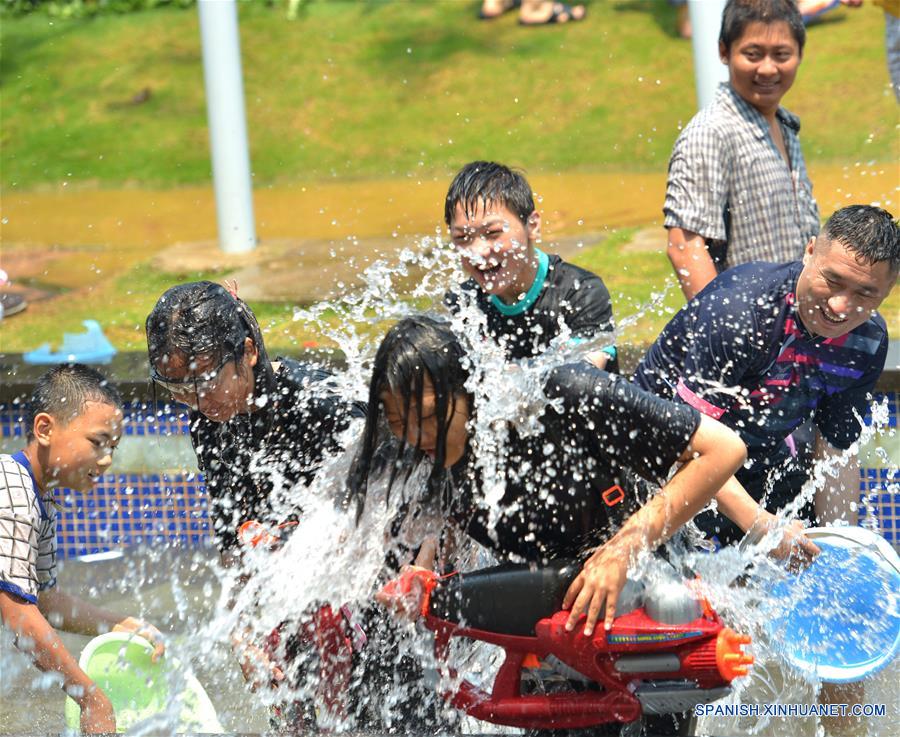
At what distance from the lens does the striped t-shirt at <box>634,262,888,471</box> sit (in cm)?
321

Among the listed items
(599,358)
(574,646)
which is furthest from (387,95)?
(574,646)

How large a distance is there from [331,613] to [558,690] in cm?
61

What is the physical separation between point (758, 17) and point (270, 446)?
212cm

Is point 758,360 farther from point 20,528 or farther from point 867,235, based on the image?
point 20,528

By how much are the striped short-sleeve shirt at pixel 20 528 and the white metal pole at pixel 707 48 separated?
367 centimetres

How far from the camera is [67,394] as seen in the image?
131 inches

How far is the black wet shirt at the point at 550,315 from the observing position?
137 inches

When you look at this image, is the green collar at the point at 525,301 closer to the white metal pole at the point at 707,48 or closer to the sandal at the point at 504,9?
the white metal pole at the point at 707,48

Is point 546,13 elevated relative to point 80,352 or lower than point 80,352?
elevated

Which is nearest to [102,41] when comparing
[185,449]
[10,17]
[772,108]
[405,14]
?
[10,17]

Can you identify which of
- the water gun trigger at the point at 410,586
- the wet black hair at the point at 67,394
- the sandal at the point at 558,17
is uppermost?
the sandal at the point at 558,17

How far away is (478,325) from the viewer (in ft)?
11.3

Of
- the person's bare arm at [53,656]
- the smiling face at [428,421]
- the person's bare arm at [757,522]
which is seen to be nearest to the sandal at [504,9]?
the person's bare arm at [757,522]

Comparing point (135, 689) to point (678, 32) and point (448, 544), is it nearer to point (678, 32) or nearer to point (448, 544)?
point (448, 544)
